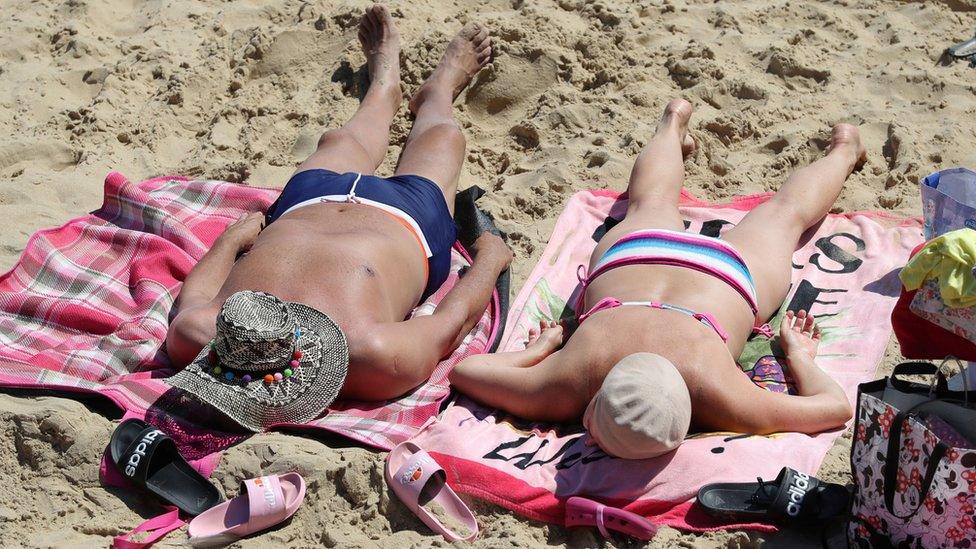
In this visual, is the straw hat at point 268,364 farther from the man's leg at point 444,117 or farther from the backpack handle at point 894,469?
the backpack handle at point 894,469

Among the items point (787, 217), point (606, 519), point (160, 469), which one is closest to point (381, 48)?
point (787, 217)

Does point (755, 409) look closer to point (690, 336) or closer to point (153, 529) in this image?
point (690, 336)

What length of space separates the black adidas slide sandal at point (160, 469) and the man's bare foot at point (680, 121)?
2.53 meters

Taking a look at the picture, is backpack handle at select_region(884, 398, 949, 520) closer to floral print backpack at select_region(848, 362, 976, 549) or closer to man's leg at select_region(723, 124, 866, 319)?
floral print backpack at select_region(848, 362, 976, 549)

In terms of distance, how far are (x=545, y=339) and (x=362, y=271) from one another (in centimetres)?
71

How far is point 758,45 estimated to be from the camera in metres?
5.23

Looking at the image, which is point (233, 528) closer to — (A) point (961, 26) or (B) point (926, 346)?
(B) point (926, 346)

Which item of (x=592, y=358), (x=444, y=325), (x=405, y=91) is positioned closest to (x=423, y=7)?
(x=405, y=91)

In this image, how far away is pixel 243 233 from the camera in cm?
416

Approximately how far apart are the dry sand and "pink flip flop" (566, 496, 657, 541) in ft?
4.84

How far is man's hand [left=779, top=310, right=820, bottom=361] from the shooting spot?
146 inches

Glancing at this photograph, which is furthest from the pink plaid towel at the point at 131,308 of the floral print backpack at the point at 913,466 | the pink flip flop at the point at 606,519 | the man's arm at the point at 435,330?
the floral print backpack at the point at 913,466

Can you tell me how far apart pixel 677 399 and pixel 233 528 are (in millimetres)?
1313

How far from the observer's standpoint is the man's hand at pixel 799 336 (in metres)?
3.71
